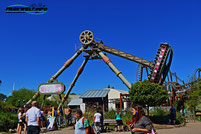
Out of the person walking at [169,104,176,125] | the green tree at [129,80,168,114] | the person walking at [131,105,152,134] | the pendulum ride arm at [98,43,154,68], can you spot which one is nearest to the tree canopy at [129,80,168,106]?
the green tree at [129,80,168,114]

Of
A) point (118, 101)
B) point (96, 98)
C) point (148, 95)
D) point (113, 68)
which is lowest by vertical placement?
point (118, 101)

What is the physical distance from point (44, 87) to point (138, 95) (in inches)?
309

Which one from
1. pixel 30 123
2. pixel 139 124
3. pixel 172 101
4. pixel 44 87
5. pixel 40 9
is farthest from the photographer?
pixel 172 101

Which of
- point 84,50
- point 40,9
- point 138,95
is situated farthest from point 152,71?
point 40,9

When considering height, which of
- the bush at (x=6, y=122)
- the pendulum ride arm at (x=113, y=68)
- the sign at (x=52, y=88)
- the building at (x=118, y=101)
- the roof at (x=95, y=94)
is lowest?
the bush at (x=6, y=122)

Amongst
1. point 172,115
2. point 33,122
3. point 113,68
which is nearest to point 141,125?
point 33,122

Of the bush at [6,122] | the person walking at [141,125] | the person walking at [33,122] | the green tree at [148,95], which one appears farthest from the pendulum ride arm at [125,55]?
the person walking at [141,125]

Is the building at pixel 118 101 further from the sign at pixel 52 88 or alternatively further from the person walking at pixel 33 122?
the person walking at pixel 33 122

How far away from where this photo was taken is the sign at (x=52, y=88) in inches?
624

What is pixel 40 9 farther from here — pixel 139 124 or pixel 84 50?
pixel 139 124

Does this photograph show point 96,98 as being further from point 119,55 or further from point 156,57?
point 156,57

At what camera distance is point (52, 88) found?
1606 cm

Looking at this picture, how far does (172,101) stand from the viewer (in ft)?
95.2

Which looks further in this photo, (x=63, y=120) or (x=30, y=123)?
(x=63, y=120)
